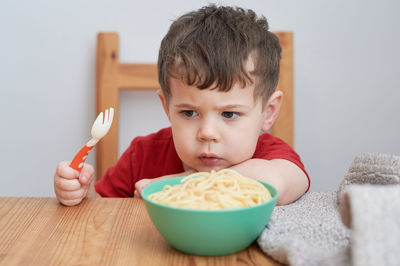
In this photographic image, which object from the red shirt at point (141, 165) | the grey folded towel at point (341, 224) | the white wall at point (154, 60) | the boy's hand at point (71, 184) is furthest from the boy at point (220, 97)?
the white wall at point (154, 60)

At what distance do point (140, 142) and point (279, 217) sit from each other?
0.68 meters

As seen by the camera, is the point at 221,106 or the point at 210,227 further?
the point at 221,106

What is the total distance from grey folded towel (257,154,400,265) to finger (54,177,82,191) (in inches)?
15.5

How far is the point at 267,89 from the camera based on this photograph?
958mm

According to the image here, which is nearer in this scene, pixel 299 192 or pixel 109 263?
pixel 109 263

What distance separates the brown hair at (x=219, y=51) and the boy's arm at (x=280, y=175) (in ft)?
0.52

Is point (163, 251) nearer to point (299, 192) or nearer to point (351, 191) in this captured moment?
point (351, 191)

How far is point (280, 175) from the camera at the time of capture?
847 millimetres

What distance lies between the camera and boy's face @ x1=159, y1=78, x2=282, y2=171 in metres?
0.84

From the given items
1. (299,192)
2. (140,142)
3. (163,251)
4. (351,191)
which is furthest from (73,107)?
(351,191)

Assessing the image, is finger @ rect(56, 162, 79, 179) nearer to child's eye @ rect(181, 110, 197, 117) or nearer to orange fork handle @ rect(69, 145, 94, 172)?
orange fork handle @ rect(69, 145, 94, 172)

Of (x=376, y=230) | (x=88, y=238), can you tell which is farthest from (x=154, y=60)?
(x=376, y=230)

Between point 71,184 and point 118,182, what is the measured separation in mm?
374

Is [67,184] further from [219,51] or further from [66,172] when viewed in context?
[219,51]
